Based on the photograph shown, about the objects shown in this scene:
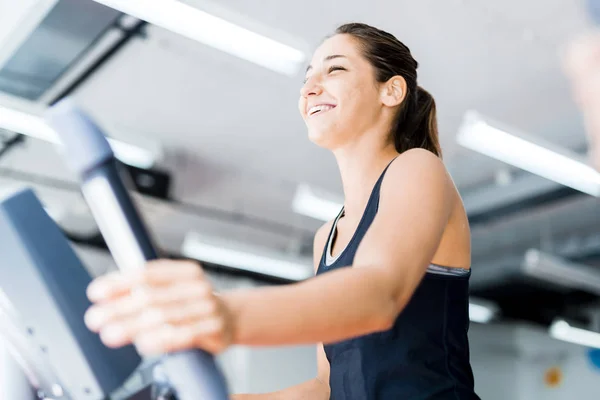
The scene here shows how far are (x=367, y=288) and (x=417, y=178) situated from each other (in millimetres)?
252

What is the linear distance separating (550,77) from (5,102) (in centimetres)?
331

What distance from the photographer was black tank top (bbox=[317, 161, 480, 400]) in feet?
3.18

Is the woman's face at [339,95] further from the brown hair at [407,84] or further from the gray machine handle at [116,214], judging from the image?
the gray machine handle at [116,214]

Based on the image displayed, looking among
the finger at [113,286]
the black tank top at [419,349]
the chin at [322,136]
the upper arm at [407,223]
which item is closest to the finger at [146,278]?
the finger at [113,286]

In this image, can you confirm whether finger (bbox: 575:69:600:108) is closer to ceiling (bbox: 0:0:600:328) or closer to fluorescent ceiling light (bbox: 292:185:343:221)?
ceiling (bbox: 0:0:600:328)

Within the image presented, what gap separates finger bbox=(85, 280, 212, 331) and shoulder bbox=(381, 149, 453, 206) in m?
0.35

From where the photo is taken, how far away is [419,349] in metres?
0.99

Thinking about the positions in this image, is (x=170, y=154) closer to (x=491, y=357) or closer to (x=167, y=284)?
(x=167, y=284)

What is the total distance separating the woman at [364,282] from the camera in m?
0.55

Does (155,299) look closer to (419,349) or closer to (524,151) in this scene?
(419,349)

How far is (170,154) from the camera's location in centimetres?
616

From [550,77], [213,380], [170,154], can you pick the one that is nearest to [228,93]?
[170,154]

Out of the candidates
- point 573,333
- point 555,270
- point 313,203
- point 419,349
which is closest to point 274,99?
point 313,203

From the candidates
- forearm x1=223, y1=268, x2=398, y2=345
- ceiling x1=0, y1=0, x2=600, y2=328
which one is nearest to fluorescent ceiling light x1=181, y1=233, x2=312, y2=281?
ceiling x1=0, y1=0, x2=600, y2=328
